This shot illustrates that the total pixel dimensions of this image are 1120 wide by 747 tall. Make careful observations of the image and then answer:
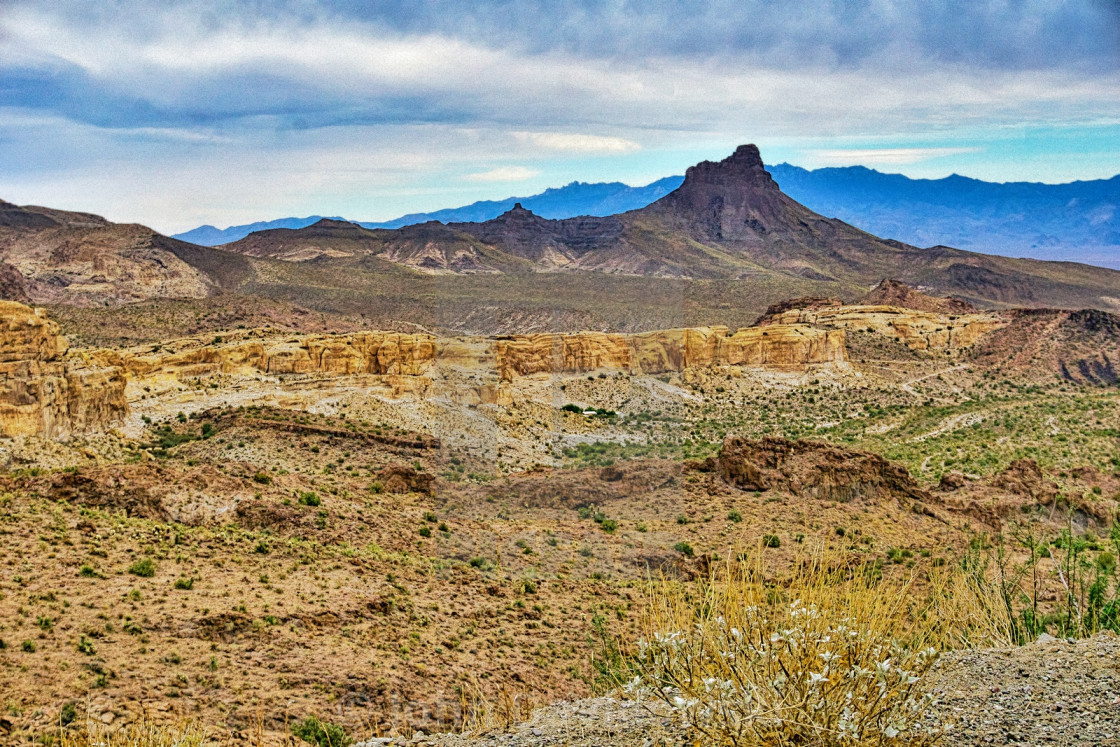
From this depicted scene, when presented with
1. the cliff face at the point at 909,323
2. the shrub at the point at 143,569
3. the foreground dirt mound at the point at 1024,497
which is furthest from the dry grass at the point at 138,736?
the cliff face at the point at 909,323

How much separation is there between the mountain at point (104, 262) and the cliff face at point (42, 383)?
Result: 328 ft

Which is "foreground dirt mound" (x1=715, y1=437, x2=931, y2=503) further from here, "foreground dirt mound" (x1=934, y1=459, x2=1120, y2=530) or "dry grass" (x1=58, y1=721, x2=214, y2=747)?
"dry grass" (x1=58, y1=721, x2=214, y2=747)

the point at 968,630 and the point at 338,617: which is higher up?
the point at 968,630

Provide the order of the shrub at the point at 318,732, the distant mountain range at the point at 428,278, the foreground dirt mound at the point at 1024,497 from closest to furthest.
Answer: the shrub at the point at 318,732
the foreground dirt mound at the point at 1024,497
the distant mountain range at the point at 428,278

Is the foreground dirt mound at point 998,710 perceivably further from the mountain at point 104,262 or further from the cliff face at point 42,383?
the mountain at point 104,262

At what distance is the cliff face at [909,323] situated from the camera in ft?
248

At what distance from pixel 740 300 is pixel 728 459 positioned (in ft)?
333

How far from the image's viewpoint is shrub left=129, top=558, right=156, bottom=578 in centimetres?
1530

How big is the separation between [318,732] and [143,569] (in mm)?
5567

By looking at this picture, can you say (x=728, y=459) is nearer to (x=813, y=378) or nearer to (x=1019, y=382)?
(x=813, y=378)

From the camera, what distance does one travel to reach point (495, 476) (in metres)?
24.5

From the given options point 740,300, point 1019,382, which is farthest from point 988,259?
point 1019,382

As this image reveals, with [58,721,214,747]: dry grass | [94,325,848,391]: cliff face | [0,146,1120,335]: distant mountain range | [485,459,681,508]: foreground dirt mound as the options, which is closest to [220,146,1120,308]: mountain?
[0,146,1120,335]: distant mountain range

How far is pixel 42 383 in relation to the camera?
1082 inches
